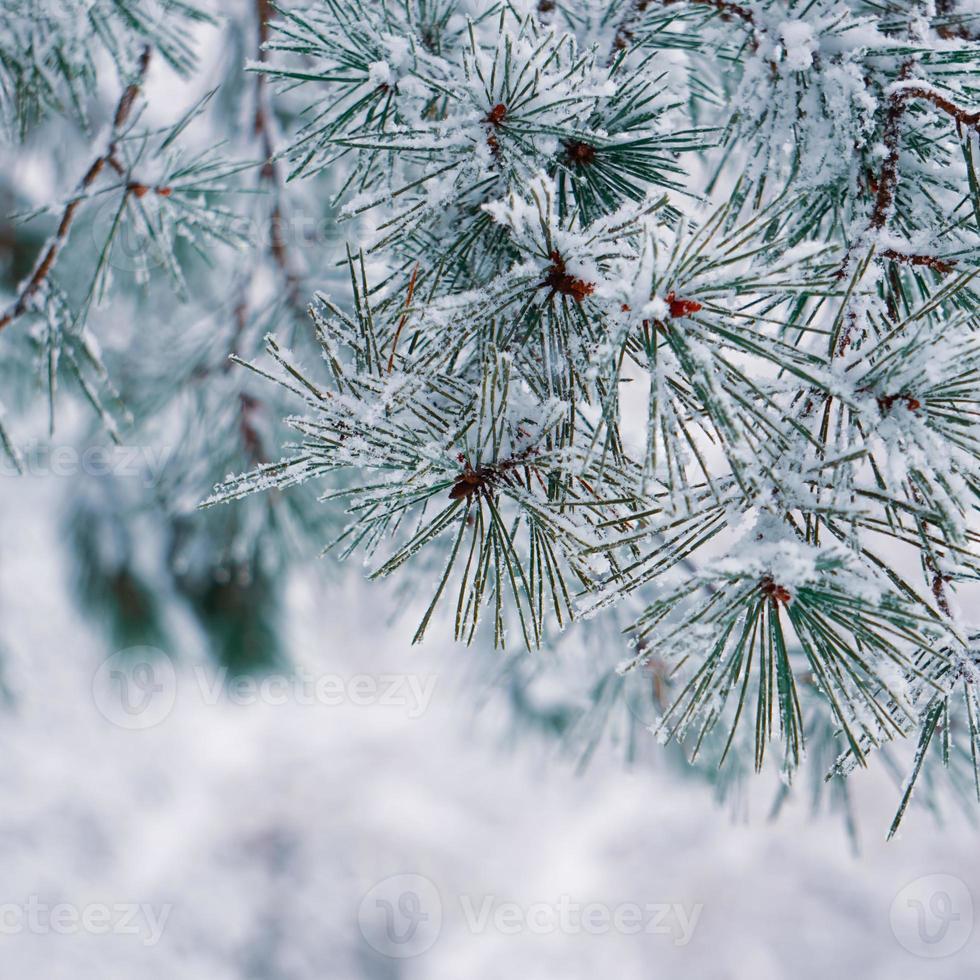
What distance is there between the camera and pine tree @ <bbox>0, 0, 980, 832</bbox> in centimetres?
27

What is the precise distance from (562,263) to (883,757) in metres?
0.69

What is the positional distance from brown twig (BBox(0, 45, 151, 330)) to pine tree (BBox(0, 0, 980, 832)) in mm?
205

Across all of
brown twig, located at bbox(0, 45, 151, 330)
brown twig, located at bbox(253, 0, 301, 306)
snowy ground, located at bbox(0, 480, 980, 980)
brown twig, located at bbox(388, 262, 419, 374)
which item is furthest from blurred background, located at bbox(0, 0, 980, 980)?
brown twig, located at bbox(388, 262, 419, 374)

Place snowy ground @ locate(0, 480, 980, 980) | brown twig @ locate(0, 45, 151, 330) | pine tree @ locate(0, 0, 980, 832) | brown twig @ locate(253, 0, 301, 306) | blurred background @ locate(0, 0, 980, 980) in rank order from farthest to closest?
snowy ground @ locate(0, 480, 980, 980) → blurred background @ locate(0, 0, 980, 980) → brown twig @ locate(253, 0, 301, 306) → brown twig @ locate(0, 45, 151, 330) → pine tree @ locate(0, 0, 980, 832)

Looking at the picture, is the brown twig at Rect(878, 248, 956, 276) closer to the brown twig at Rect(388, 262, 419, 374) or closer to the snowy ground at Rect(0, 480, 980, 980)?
the brown twig at Rect(388, 262, 419, 374)

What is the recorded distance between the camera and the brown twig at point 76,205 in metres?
0.50

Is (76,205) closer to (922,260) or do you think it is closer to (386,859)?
(922,260)

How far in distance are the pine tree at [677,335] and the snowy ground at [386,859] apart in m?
2.41

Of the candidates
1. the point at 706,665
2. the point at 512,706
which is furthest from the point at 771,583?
the point at 512,706

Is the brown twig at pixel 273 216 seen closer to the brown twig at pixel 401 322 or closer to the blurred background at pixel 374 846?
the brown twig at pixel 401 322

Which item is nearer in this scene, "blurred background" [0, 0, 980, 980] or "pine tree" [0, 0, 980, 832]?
"pine tree" [0, 0, 980, 832]

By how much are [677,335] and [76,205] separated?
427 millimetres

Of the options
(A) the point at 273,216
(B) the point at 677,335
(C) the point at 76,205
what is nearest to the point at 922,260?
(B) the point at 677,335

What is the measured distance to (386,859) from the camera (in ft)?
10.4
